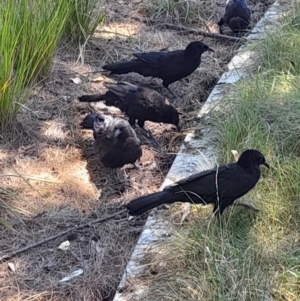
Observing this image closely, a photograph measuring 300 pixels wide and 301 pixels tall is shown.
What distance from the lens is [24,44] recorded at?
511 cm

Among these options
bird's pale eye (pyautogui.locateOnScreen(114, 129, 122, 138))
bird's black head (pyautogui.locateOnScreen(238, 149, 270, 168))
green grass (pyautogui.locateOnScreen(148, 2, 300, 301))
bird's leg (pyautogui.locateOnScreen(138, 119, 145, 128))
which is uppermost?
bird's black head (pyautogui.locateOnScreen(238, 149, 270, 168))

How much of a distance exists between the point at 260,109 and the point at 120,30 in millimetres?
2505

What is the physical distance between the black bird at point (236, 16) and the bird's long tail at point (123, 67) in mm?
1571

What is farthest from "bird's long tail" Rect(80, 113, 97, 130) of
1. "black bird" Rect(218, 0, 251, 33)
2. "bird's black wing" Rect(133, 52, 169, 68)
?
"black bird" Rect(218, 0, 251, 33)

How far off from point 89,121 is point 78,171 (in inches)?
18.3

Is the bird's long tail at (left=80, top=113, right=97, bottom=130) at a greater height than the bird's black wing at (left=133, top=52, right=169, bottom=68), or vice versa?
the bird's long tail at (left=80, top=113, right=97, bottom=130)

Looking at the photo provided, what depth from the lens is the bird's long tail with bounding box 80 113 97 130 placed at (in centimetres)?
516

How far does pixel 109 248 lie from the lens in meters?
4.06

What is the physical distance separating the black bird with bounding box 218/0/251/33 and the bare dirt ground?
0.71 ft

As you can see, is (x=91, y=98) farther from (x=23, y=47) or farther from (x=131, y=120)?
(x=23, y=47)

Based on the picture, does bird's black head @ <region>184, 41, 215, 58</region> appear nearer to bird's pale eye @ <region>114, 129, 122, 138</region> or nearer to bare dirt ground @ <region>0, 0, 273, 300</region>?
bare dirt ground @ <region>0, 0, 273, 300</region>

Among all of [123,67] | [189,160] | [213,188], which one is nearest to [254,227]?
[213,188]

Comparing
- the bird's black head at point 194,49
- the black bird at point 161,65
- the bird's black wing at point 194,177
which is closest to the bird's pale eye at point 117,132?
the bird's black wing at point 194,177

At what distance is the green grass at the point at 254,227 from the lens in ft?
11.1
